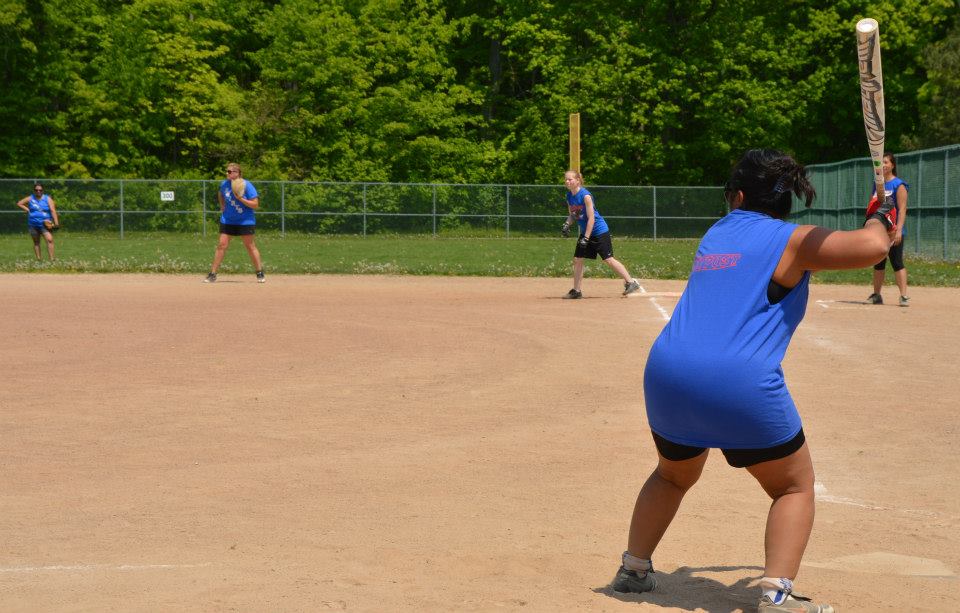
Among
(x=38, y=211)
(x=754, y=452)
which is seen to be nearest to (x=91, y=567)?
(x=754, y=452)

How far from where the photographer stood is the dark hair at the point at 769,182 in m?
4.46

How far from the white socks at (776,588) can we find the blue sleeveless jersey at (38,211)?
24.1 metres

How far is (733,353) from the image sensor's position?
424 cm

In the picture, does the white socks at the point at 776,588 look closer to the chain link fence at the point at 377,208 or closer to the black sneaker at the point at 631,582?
the black sneaker at the point at 631,582

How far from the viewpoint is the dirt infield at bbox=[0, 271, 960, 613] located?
4.93 m

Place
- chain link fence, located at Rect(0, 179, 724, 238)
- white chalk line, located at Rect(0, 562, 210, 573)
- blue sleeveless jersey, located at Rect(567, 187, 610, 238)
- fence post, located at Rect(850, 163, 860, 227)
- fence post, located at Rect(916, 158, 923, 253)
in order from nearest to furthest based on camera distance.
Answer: white chalk line, located at Rect(0, 562, 210, 573) → blue sleeveless jersey, located at Rect(567, 187, 610, 238) → fence post, located at Rect(916, 158, 923, 253) → fence post, located at Rect(850, 163, 860, 227) → chain link fence, located at Rect(0, 179, 724, 238)

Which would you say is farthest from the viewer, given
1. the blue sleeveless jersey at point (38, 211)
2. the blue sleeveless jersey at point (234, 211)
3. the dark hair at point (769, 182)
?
the blue sleeveless jersey at point (38, 211)

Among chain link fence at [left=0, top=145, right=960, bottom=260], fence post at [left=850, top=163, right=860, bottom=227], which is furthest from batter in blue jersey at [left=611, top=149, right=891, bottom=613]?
chain link fence at [left=0, top=145, right=960, bottom=260]

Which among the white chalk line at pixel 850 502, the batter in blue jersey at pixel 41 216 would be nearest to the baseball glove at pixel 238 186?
the batter in blue jersey at pixel 41 216

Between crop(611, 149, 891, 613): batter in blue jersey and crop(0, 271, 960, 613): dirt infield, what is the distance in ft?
1.66

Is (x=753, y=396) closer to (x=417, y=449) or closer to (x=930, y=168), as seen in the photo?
(x=417, y=449)

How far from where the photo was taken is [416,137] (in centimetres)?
4912

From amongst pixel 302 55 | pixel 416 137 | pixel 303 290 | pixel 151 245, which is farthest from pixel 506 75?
pixel 303 290

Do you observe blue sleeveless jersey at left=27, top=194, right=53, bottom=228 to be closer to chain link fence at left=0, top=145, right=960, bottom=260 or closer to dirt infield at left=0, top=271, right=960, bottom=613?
dirt infield at left=0, top=271, right=960, bottom=613
